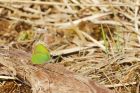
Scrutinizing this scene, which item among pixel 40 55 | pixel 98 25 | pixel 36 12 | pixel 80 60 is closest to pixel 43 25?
pixel 36 12

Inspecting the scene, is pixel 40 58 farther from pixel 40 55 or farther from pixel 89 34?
pixel 89 34

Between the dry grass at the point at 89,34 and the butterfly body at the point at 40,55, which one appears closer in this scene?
the butterfly body at the point at 40,55

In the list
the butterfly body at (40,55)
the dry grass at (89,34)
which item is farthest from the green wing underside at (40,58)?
the dry grass at (89,34)

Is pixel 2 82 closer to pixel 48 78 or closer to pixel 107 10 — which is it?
pixel 48 78

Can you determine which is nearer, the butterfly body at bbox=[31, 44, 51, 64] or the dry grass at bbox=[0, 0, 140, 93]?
the butterfly body at bbox=[31, 44, 51, 64]

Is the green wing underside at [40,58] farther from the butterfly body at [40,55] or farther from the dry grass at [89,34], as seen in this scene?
the dry grass at [89,34]

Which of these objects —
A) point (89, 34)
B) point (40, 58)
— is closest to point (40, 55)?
point (40, 58)

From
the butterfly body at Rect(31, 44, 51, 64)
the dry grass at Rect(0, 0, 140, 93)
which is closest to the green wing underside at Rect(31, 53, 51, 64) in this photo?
the butterfly body at Rect(31, 44, 51, 64)

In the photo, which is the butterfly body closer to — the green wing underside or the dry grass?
the green wing underside

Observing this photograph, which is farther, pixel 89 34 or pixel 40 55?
pixel 89 34
